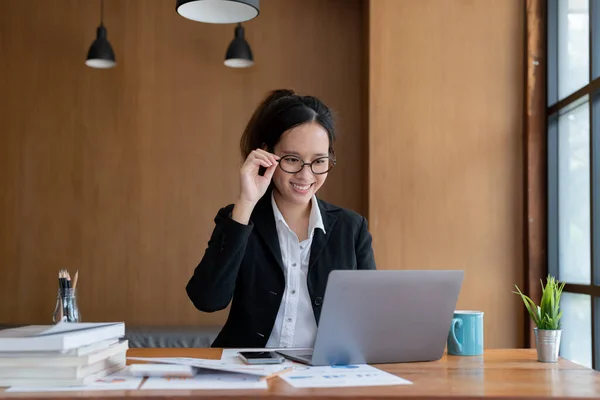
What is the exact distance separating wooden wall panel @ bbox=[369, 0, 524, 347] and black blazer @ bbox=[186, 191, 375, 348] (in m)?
1.62

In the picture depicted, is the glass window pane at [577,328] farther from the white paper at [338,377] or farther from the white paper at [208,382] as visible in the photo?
the white paper at [208,382]

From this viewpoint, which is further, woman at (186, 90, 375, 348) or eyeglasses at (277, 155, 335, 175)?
eyeglasses at (277, 155, 335, 175)

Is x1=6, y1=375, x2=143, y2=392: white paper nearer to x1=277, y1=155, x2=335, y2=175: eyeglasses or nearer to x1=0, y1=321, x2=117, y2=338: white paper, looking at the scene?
x1=0, y1=321, x2=117, y2=338: white paper

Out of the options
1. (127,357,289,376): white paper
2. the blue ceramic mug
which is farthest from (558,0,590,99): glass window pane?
(127,357,289,376): white paper

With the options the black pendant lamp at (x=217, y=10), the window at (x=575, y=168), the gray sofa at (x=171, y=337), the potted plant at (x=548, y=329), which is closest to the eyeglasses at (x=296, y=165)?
the black pendant lamp at (x=217, y=10)

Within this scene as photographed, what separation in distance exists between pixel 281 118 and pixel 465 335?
770mm

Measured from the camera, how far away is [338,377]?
53.4 inches

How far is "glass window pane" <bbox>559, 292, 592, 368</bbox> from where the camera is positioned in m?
3.16

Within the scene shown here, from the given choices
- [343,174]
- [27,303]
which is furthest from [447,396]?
[27,303]

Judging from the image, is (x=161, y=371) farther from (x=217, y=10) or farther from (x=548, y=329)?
(x=217, y=10)

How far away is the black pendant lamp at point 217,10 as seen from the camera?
2.24 metres

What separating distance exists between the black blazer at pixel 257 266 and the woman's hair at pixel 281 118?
0.56ft

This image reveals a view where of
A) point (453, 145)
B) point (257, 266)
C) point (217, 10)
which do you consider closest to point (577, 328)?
point (453, 145)

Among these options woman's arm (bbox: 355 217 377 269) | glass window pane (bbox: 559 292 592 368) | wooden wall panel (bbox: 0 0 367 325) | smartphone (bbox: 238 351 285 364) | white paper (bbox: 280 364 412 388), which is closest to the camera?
white paper (bbox: 280 364 412 388)
